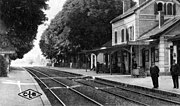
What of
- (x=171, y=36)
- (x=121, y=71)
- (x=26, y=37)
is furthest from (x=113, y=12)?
(x=26, y=37)

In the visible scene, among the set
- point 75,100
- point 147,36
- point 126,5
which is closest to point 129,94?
point 75,100

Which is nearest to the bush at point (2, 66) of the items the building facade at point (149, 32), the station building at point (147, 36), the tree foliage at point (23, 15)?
the tree foliage at point (23, 15)

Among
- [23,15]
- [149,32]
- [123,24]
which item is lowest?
[23,15]

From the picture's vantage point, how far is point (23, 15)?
24.3 m

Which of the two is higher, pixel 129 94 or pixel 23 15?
pixel 23 15

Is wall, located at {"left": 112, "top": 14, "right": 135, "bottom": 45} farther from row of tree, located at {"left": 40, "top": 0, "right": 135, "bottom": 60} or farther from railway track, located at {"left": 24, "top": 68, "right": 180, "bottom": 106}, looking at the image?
railway track, located at {"left": 24, "top": 68, "right": 180, "bottom": 106}

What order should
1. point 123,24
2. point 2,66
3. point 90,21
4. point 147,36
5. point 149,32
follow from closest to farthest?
point 2,66 < point 147,36 < point 149,32 < point 123,24 < point 90,21

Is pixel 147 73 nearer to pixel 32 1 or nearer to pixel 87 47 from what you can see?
pixel 32 1

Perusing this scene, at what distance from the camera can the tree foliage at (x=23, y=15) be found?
2263 centimetres

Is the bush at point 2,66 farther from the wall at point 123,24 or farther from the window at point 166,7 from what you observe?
the window at point 166,7

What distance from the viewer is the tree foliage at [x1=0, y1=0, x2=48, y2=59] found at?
74.3ft

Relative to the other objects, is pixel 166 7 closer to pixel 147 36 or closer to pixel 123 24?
pixel 123 24

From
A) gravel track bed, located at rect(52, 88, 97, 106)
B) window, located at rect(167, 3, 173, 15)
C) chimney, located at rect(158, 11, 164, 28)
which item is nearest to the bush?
gravel track bed, located at rect(52, 88, 97, 106)

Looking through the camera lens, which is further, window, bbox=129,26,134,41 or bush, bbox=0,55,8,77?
window, bbox=129,26,134,41
